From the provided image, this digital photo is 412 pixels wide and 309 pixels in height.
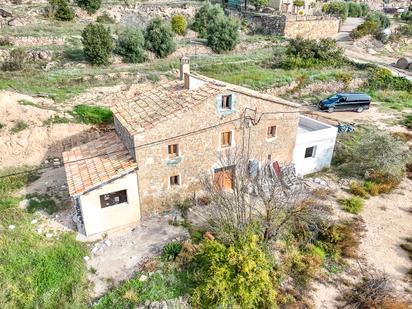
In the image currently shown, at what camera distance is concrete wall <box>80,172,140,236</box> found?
15.4 metres

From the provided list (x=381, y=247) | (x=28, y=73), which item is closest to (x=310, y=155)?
(x=381, y=247)

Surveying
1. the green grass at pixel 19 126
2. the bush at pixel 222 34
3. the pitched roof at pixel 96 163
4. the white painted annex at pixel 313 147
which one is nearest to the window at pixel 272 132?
the white painted annex at pixel 313 147

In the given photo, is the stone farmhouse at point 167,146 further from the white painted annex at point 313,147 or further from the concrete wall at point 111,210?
the white painted annex at point 313,147

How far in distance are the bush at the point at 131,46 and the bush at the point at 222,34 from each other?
1093 cm

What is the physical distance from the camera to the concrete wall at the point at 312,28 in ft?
176

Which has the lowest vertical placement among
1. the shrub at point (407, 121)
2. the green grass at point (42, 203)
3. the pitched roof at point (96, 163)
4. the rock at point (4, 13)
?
the green grass at point (42, 203)

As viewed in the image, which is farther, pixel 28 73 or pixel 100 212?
pixel 28 73

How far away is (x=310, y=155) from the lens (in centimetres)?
2219

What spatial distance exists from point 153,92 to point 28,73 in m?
18.0

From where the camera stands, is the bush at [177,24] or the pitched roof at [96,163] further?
the bush at [177,24]

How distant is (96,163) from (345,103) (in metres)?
24.7

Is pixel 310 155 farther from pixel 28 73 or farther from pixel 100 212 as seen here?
pixel 28 73

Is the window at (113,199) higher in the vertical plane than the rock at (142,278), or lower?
higher

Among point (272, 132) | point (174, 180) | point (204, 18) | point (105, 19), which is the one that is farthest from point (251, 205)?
point (105, 19)
